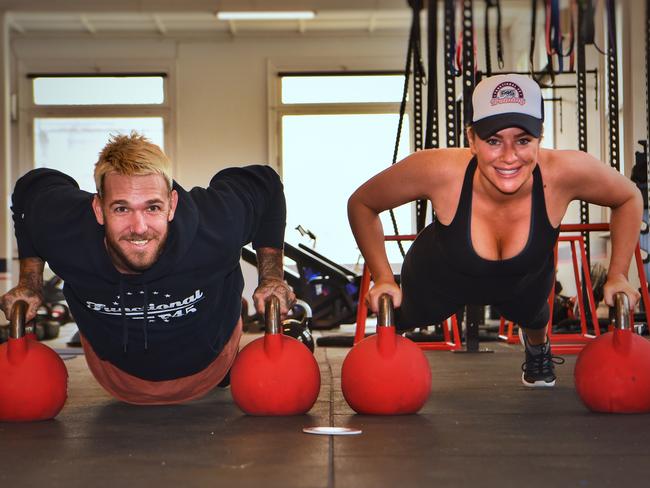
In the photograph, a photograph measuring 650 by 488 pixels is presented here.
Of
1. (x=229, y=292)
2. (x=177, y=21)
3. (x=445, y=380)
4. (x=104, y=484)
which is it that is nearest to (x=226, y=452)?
(x=104, y=484)

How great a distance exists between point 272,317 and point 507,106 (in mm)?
857

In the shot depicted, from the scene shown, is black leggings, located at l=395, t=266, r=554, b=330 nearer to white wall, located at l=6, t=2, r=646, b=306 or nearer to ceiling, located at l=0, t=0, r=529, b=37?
ceiling, located at l=0, t=0, r=529, b=37

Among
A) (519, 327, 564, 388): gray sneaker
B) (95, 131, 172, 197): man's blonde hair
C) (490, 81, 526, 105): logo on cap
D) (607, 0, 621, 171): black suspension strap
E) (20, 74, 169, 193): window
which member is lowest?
(519, 327, 564, 388): gray sneaker

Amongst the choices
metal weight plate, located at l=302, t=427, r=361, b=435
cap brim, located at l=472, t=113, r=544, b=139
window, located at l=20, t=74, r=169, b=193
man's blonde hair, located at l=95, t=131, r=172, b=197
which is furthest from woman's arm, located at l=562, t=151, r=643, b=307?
window, located at l=20, t=74, r=169, b=193

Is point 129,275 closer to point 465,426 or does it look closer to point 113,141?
point 113,141

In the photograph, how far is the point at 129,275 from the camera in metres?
2.41

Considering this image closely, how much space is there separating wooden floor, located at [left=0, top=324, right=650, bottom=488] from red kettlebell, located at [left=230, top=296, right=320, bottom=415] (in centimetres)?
5

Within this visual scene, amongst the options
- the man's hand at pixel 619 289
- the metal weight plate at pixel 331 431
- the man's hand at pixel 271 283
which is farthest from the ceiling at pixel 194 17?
the metal weight plate at pixel 331 431

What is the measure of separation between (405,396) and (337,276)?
4.53m

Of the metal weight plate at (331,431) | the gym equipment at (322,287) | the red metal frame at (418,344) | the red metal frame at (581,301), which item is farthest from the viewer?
the gym equipment at (322,287)

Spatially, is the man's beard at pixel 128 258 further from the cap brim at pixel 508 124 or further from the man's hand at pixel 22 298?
the cap brim at pixel 508 124

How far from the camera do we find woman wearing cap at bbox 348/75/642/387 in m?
2.45

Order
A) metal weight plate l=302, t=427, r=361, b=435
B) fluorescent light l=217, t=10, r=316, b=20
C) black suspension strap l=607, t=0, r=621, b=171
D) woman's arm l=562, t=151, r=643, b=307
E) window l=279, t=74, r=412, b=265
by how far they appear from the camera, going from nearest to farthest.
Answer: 1. metal weight plate l=302, t=427, r=361, b=435
2. woman's arm l=562, t=151, r=643, b=307
3. black suspension strap l=607, t=0, r=621, b=171
4. fluorescent light l=217, t=10, r=316, b=20
5. window l=279, t=74, r=412, b=265

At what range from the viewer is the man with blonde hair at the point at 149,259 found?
2.36 meters
